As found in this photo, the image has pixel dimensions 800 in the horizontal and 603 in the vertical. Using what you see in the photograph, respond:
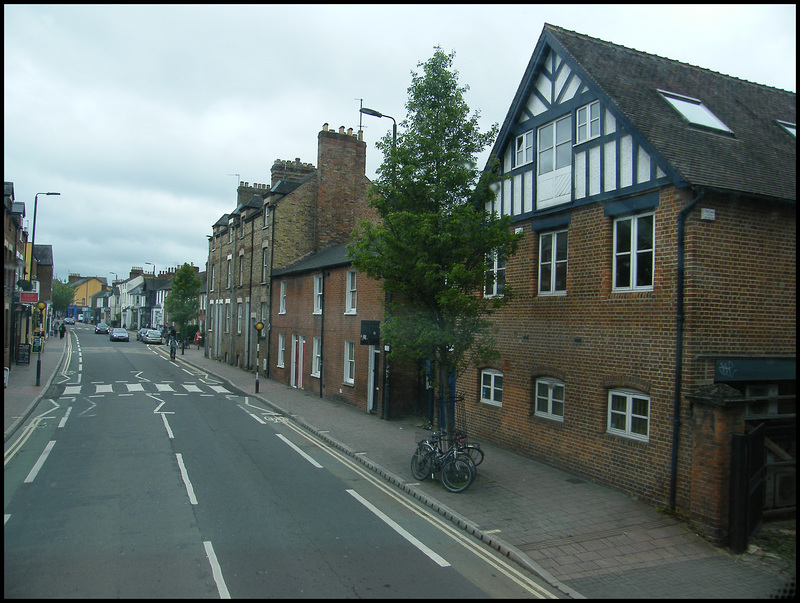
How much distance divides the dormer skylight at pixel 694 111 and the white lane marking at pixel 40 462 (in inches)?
562

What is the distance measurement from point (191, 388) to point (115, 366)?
10812 mm

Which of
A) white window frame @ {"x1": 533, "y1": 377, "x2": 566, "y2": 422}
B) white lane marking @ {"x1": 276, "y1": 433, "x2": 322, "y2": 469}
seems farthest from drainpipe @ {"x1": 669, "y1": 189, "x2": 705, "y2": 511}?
white lane marking @ {"x1": 276, "y1": 433, "x2": 322, "y2": 469}

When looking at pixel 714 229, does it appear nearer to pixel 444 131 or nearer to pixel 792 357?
pixel 792 357

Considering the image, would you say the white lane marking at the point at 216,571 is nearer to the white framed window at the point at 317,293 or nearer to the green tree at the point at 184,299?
the white framed window at the point at 317,293

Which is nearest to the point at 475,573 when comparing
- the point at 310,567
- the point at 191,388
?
the point at 310,567

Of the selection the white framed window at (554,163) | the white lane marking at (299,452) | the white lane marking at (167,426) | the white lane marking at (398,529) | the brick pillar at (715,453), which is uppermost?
the white framed window at (554,163)

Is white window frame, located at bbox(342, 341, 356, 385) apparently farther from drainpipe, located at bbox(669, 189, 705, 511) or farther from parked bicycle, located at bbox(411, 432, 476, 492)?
drainpipe, located at bbox(669, 189, 705, 511)

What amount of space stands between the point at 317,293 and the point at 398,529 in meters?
17.1

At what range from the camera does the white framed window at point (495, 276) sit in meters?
11.6

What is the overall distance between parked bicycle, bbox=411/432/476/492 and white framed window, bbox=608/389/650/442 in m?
2.81

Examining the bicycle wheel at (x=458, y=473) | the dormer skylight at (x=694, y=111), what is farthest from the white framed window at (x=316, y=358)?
the dormer skylight at (x=694, y=111)

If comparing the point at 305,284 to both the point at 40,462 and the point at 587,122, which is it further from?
the point at 587,122

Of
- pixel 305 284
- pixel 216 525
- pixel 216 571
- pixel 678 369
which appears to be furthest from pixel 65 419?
pixel 678 369

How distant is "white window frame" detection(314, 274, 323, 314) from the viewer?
2489cm
